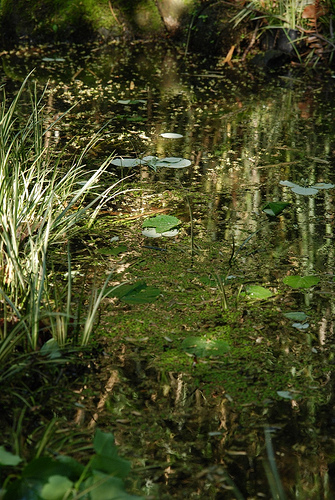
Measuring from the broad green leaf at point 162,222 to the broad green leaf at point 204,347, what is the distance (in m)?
0.76

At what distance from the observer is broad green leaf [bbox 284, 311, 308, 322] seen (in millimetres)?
1981

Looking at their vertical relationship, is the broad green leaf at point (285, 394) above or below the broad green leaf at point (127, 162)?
below

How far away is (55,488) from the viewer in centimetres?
118

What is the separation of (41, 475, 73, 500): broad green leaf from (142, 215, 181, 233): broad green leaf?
1422 mm

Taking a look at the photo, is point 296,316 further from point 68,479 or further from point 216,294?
point 68,479

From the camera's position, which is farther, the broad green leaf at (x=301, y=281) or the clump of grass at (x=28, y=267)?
the broad green leaf at (x=301, y=281)

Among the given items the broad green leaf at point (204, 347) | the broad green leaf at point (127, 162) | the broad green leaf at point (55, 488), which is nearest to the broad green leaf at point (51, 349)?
the broad green leaf at point (204, 347)

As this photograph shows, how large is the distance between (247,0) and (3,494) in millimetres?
4930

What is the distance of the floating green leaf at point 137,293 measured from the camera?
204 centimetres

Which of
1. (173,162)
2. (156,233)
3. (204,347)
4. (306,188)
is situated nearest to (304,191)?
(306,188)

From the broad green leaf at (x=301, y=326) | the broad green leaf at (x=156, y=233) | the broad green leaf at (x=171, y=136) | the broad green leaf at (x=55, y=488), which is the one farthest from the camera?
the broad green leaf at (x=171, y=136)

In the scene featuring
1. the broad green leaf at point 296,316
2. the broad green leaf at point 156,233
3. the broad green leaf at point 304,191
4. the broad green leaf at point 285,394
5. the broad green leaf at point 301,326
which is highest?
the broad green leaf at point 304,191

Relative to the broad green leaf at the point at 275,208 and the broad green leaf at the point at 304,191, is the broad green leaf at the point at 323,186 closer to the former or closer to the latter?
the broad green leaf at the point at 304,191

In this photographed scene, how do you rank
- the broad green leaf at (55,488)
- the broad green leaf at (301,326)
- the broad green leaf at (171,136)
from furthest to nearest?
1. the broad green leaf at (171,136)
2. the broad green leaf at (301,326)
3. the broad green leaf at (55,488)
